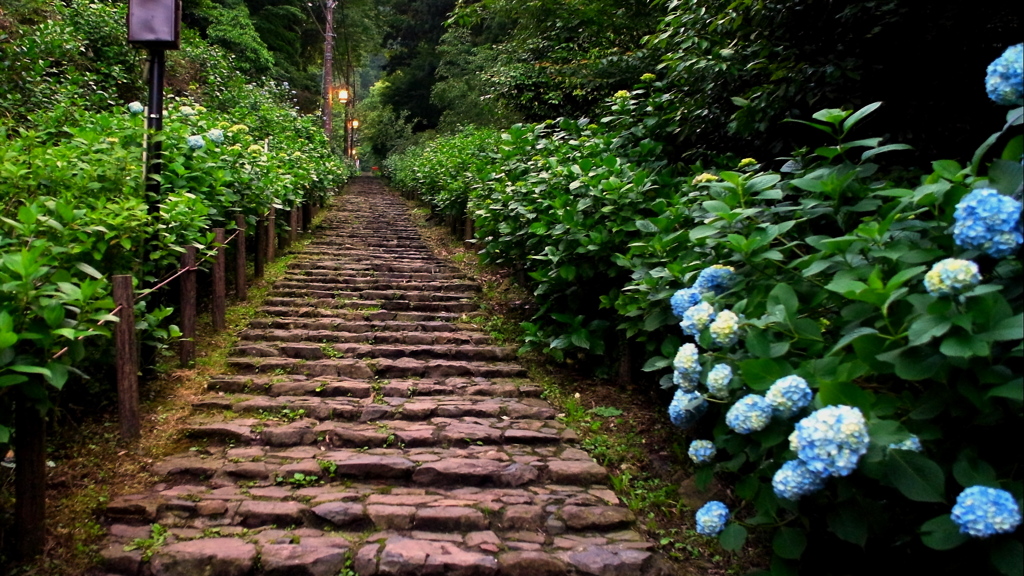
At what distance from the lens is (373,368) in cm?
523

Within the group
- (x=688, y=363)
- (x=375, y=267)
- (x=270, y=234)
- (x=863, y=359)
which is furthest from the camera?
(x=375, y=267)

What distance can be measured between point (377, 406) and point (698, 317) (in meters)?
2.79

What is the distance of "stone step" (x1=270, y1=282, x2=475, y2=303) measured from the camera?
7.14 m

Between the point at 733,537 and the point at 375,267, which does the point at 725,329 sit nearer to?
the point at 733,537

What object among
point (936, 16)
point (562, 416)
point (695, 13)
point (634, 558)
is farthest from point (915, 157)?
point (634, 558)

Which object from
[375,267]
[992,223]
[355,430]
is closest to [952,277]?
[992,223]

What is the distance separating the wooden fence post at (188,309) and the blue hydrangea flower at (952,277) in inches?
180

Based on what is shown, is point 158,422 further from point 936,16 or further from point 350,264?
point 936,16

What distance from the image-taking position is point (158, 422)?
413cm

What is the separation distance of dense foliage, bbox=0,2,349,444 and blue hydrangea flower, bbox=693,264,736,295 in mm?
2421

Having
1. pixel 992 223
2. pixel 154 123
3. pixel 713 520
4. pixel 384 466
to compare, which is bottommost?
pixel 384 466

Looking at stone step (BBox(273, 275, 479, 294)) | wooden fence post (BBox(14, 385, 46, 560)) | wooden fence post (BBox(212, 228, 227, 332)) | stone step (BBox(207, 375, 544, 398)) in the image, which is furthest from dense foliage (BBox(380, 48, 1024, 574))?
stone step (BBox(273, 275, 479, 294))

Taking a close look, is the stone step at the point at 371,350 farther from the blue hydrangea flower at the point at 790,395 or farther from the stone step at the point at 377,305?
the blue hydrangea flower at the point at 790,395

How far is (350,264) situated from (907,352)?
755cm
